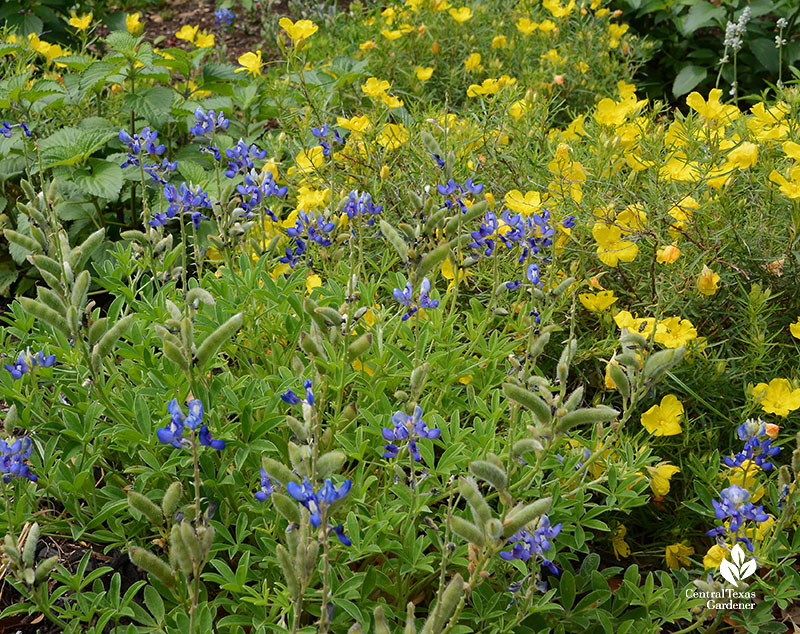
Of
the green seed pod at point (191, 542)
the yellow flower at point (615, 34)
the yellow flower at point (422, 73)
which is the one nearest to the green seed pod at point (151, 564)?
the green seed pod at point (191, 542)

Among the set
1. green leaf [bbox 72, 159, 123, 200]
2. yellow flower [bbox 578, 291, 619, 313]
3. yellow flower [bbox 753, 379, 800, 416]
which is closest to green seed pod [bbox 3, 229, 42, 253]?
green leaf [bbox 72, 159, 123, 200]

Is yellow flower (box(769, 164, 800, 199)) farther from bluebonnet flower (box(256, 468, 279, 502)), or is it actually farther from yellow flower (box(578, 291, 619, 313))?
bluebonnet flower (box(256, 468, 279, 502))

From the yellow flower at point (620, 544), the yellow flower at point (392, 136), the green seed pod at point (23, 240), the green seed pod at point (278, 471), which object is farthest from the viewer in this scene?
the yellow flower at point (392, 136)

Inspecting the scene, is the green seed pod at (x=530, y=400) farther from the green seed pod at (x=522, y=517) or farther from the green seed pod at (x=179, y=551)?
the green seed pod at (x=179, y=551)

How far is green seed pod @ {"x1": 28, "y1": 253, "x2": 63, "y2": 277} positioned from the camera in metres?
1.62

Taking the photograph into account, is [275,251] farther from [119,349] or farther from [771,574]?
[771,574]

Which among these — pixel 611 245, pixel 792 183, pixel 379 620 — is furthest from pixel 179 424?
pixel 792 183

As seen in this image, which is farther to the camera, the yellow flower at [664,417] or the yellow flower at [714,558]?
the yellow flower at [664,417]

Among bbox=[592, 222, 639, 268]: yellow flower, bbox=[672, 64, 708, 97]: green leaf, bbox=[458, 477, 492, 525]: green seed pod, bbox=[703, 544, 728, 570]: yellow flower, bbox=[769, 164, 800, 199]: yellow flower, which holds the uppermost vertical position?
bbox=[769, 164, 800, 199]: yellow flower

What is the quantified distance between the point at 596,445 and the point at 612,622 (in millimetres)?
396

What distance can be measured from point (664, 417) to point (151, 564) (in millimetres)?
1358

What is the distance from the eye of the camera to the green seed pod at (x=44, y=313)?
5.08ft

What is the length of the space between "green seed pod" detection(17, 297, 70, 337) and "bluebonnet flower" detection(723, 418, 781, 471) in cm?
152

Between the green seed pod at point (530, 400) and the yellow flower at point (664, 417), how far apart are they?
0.78 m
